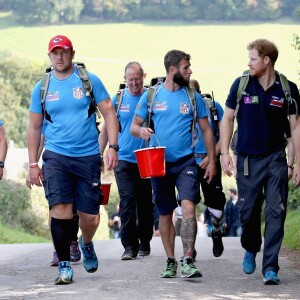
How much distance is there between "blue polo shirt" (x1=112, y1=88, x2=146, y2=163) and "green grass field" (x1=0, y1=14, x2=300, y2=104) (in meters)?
59.7

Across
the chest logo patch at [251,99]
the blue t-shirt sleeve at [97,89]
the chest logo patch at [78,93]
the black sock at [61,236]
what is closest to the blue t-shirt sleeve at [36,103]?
the chest logo patch at [78,93]

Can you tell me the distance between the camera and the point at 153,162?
10.9 meters

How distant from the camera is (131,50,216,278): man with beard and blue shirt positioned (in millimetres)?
11219

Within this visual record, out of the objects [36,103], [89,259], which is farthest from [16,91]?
[36,103]

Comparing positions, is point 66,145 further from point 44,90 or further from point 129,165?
point 129,165

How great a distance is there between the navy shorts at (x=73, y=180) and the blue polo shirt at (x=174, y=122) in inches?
30.9

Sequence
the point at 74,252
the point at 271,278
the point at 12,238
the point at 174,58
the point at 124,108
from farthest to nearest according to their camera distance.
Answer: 1. the point at 12,238
2. the point at 124,108
3. the point at 74,252
4. the point at 174,58
5. the point at 271,278

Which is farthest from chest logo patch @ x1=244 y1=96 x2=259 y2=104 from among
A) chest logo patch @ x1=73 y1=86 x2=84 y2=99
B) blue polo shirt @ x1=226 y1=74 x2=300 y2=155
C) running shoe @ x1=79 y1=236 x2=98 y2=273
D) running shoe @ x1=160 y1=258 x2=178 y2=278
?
running shoe @ x1=79 y1=236 x2=98 y2=273

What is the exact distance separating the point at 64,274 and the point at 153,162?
134 cm

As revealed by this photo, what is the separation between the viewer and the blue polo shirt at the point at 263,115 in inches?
420

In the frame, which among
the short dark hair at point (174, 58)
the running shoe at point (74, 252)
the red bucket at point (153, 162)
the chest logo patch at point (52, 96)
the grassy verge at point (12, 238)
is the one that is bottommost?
the grassy verge at point (12, 238)

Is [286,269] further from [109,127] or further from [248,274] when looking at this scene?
[109,127]

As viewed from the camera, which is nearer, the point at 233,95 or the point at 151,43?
the point at 233,95

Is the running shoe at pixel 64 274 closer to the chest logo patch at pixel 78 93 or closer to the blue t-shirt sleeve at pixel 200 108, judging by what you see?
the chest logo patch at pixel 78 93
